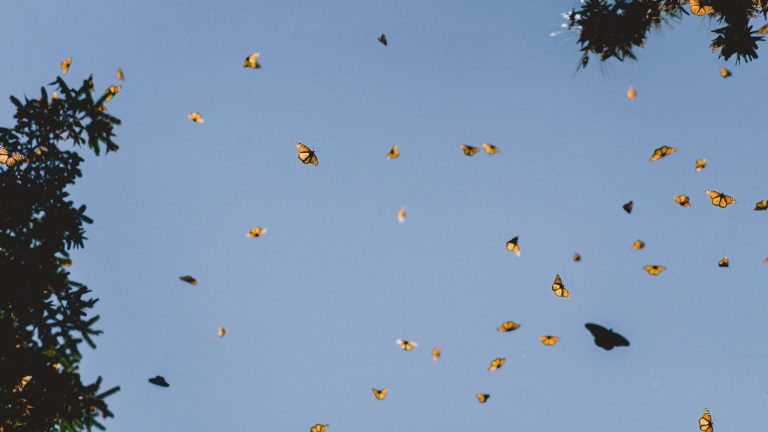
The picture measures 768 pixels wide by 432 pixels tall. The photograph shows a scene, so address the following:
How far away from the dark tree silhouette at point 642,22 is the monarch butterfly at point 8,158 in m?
9.47

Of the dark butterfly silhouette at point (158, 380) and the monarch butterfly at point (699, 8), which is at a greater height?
the monarch butterfly at point (699, 8)

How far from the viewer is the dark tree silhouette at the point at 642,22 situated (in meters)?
6.87

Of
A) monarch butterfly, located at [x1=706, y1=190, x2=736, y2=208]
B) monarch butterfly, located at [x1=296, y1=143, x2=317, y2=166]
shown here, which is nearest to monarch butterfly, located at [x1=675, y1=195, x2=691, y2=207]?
monarch butterfly, located at [x1=706, y1=190, x2=736, y2=208]

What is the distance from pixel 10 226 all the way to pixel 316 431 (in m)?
7.70

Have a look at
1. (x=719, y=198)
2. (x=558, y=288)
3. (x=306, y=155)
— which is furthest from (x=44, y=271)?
(x=719, y=198)

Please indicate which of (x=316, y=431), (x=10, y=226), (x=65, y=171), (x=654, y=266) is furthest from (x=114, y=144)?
(x=654, y=266)

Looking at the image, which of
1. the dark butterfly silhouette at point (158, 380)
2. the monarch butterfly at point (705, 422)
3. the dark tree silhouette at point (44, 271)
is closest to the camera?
the dark tree silhouette at point (44, 271)

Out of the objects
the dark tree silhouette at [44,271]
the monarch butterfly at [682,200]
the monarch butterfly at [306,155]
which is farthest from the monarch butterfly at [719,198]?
the dark tree silhouette at [44,271]

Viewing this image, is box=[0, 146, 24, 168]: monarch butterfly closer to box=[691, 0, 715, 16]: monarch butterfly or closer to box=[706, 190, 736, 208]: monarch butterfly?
box=[691, 0, 715, 16]: monarch butterfly

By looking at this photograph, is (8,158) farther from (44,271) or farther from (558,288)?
(558,288)

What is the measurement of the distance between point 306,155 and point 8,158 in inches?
207

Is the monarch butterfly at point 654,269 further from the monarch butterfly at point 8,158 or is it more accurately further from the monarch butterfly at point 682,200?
the monarch butterfly at point 8,158

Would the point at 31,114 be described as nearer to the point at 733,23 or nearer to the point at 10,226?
the point at 10,226

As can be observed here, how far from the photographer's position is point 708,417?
9.78 metres
